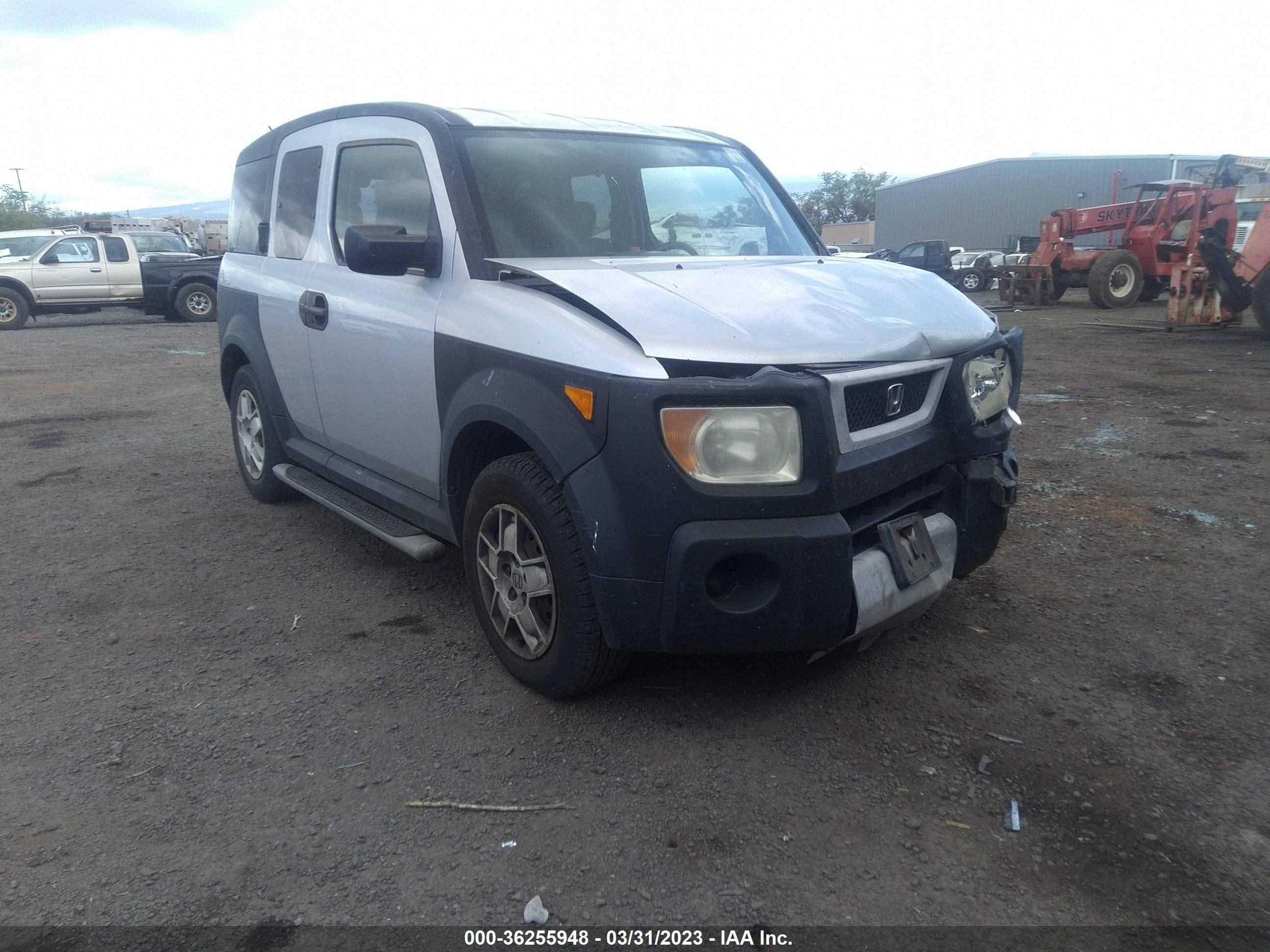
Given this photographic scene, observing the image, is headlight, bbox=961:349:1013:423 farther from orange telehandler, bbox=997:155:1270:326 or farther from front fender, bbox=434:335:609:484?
orange telehandler, bbox=997:155:1270:326

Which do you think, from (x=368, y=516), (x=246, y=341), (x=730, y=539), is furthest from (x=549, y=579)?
(x=246, y=341)

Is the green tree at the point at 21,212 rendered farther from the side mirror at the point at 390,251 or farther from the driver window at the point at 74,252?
the side mirror at the point at 390,251

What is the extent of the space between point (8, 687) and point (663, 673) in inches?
89.2

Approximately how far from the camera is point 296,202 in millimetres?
Result: 4547

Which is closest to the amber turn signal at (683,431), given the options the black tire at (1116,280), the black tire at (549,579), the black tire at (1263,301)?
the black tire at (549,579)

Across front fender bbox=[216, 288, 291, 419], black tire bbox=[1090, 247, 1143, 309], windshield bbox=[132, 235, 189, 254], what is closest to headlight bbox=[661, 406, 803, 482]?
front fender bbox=[216, 288, 291, 419]

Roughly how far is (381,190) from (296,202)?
934 mm

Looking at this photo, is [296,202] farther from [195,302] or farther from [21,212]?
[21,212]

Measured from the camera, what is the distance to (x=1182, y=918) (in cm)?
215

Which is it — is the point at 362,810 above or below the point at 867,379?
below

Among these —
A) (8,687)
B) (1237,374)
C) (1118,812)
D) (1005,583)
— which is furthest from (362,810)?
(1237,374)

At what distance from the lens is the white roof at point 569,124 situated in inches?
143

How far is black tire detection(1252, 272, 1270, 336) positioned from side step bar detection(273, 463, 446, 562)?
13245mm

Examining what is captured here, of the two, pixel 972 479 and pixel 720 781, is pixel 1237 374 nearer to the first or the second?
pixel 972 479
